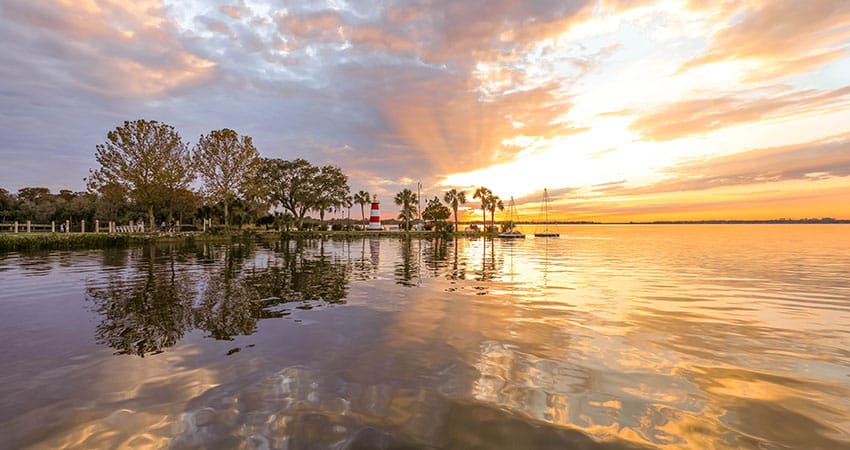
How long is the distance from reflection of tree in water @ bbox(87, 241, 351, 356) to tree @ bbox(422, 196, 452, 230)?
8831cm

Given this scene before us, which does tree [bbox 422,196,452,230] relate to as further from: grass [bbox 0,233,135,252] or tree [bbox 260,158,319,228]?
grass [bbox 0,233,135,252]

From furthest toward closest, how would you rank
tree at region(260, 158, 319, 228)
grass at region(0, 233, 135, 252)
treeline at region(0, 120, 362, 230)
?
tree at region(260, 158, 319, 228)
treeline at region(0, 120, 362, 230)
grass at region(0, 233, 135, 252)

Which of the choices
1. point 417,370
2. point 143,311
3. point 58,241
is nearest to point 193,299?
point 143,311

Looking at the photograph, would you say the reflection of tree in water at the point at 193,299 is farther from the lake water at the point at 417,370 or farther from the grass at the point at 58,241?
the grass at the point at 58,241

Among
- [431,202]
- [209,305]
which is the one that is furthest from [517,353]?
[431,202]

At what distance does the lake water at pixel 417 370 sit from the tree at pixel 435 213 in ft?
314

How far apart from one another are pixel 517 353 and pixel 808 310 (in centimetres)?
1349

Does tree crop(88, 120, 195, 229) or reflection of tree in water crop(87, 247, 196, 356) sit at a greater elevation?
tree crop(88, 120, 195, 229)

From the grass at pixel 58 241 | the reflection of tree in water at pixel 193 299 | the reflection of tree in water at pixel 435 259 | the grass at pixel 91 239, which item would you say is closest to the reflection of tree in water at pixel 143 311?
the reflection of tree in water at pixel 193 299

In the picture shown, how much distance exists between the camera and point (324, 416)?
18.4ft

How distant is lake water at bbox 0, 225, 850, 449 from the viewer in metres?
5.23

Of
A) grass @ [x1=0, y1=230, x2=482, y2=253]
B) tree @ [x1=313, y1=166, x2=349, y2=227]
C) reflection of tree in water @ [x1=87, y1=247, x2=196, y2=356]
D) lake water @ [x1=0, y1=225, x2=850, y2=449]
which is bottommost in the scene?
lake water @ [x1=0, y1=225, x2=850, y2=449]

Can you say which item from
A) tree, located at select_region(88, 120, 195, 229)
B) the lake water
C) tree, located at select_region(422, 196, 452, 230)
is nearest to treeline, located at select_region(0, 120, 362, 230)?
tree, located at select_region(88, 120, 195, 229)

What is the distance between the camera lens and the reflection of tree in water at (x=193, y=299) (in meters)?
9.88
